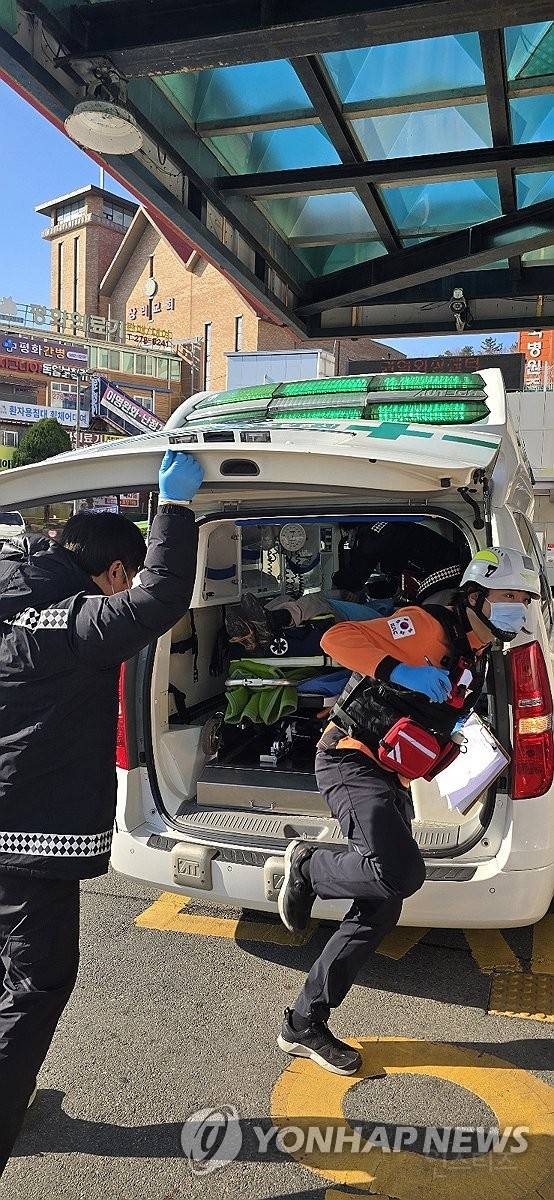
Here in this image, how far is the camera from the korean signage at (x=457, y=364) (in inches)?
404

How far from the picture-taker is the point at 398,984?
3400 millimetres

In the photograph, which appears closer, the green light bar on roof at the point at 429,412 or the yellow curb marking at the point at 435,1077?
the yellow curb marking at the point at 435,1077

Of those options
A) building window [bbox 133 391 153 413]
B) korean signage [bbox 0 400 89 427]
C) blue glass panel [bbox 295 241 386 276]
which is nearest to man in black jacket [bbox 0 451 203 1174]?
blue glass panel [bbox 295 241 386 276]

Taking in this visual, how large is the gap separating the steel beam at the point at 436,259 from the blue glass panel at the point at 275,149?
1518 mm

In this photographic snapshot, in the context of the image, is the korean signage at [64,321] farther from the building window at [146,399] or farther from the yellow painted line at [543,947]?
the yellow painted line at [543,947]

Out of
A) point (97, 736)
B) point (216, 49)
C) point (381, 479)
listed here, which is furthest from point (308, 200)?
point (97, 736)

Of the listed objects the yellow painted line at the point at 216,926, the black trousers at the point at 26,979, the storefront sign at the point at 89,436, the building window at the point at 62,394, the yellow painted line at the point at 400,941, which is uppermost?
the building window at the point at 62,394

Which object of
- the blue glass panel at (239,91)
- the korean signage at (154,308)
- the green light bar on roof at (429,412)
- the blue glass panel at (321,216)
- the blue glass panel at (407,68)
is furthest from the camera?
the korean signage at (154,308)

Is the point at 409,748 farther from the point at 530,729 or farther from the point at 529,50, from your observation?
the point at 529,50

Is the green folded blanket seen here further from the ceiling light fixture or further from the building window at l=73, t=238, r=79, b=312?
the building window at l=73, t=238, r=79, b=312

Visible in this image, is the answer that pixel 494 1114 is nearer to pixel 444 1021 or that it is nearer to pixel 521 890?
pixel 444 1021

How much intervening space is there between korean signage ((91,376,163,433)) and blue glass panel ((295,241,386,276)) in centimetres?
3800

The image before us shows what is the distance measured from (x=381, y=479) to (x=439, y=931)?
2.26 metres

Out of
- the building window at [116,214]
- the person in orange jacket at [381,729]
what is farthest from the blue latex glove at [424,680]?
the building window at [116,214]
